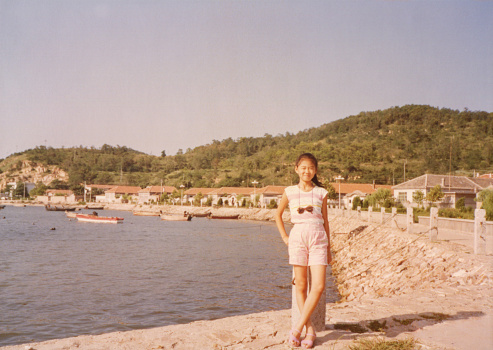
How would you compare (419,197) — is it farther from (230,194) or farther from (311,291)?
(230,194)

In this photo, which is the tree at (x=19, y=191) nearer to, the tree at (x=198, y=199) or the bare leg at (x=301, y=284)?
the tree at (x=198, y=199)

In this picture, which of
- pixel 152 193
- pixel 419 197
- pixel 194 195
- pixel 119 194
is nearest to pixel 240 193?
pixel 194 195

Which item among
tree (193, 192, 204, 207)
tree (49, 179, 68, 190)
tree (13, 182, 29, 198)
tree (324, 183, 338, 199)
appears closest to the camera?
tree (324, 183, 338, 199)

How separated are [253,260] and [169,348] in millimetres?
19131

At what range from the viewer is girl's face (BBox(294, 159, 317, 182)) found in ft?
15.1

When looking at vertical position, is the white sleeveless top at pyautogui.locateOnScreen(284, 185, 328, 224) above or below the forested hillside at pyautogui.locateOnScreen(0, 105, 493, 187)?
below

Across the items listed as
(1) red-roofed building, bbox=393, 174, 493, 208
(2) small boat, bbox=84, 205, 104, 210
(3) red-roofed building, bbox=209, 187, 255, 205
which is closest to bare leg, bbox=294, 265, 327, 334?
(1) red-roofed building, bbox=393, 174, 493, 208

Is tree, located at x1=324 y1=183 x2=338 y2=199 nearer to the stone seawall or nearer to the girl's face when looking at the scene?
the stone seawall

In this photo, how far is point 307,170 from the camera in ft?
15.1

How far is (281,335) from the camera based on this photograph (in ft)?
16.6

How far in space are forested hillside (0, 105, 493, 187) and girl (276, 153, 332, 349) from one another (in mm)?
79852

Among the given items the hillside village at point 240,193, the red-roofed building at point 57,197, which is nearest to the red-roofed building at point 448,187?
the hillside village at point 240,193

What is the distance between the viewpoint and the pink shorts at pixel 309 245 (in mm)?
4406

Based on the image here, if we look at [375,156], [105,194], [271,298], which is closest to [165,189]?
[105,194]
